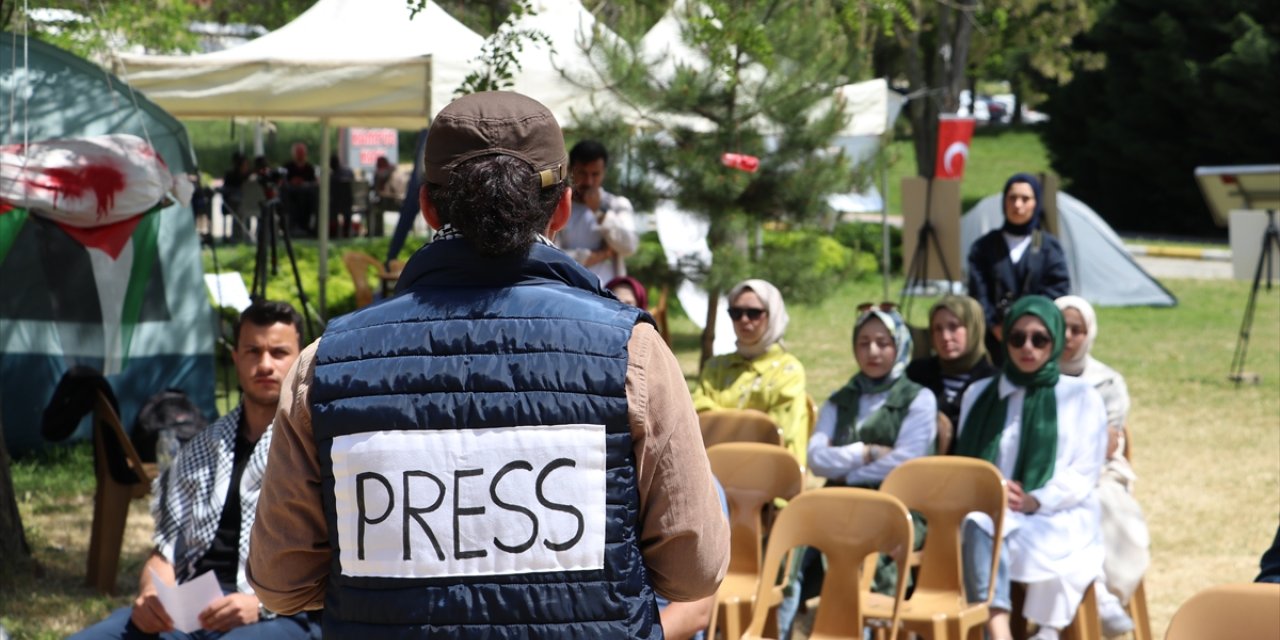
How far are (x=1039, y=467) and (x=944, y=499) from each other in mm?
537

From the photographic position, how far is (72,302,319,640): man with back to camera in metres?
3.63

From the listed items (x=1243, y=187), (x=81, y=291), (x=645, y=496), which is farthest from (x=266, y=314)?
(x=1243, y=187)

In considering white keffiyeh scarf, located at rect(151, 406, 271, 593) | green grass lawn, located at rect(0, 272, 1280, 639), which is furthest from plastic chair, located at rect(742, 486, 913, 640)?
green grass lawn, located at rect(0, 272, 1280, 639)

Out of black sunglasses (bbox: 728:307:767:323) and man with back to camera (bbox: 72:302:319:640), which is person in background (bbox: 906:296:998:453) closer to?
black sunglasses (bbox: 728:307:767:323)

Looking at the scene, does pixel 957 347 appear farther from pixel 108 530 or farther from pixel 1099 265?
pixel 1099 265

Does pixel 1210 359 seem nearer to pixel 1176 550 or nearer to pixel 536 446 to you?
pixel 1176 550

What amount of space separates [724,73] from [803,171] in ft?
2.83

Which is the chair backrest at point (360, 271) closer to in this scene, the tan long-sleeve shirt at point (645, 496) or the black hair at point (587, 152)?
the black hair at point (587, 152)

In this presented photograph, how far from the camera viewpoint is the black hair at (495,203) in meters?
1.84

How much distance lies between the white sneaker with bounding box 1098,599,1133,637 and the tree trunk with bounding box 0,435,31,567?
165 inches

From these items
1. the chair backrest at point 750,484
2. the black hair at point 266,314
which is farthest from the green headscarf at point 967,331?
the black hair at point 266,314

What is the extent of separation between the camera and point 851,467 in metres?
5.23

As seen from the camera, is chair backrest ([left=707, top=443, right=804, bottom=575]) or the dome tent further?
the dome tent

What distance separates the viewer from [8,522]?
5.70m
